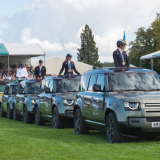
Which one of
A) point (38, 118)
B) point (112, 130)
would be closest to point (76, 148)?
point (112, 130)

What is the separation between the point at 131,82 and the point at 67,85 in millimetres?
4651

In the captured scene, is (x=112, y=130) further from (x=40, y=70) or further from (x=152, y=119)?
(x=40, y=70)

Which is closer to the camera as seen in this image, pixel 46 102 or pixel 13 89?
pixel 46 102

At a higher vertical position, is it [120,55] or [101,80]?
[120,55]

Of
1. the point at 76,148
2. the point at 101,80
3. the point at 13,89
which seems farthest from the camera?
the point at 13,89

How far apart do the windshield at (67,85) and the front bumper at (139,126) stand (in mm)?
5495

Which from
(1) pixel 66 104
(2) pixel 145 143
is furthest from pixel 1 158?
(1) pixel 66 104

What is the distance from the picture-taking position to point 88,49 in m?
100

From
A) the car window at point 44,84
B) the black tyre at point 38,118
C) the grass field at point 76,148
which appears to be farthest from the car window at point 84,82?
the black tyre at point 38,118

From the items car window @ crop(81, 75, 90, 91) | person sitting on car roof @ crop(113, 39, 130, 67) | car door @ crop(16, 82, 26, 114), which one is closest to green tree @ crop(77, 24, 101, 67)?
car door @ crop(16, 82, 26, 114)

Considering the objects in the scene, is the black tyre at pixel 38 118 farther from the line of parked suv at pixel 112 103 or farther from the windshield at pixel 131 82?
the windshield at pixel 131 82

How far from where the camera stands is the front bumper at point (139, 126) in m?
7.72

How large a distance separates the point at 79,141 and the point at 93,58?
92189mm

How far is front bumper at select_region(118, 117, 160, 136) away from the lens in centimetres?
772
